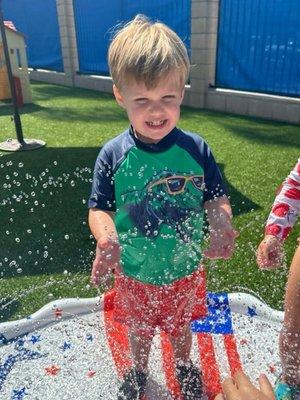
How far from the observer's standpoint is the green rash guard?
162 cm

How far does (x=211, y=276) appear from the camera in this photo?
2746 millimetres

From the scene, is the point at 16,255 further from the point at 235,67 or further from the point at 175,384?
the point at 235,67

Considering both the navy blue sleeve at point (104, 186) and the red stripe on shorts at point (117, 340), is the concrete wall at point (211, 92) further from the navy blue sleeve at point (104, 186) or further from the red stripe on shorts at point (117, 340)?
the navy blue sleeve at point (104, 186)

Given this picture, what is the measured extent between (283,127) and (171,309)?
19.1ft

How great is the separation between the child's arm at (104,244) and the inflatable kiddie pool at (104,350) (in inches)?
26.3

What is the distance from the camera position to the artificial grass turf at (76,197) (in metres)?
2.68

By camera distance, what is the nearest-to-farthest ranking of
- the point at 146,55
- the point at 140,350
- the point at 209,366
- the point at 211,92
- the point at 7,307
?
the point at 146,55 < the point at 140,350 < the point at 209,366 < the point at 7,307 < the point at 211,92

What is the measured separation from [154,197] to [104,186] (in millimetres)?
203

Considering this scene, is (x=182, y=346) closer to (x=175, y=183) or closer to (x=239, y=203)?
(x=175, y=183)

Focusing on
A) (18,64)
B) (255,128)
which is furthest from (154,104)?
(18,64)

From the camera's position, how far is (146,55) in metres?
1.42

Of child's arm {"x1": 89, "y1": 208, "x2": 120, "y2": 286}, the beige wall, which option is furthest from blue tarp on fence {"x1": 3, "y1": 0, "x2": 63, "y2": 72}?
child's arm {"x1": 89, "y1": 208, "x2": 120, "y2": 286}

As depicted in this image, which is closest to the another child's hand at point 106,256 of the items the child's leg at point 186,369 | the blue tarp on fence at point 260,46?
the child's leg at point 186,369

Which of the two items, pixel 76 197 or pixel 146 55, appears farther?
pixel 76 197
